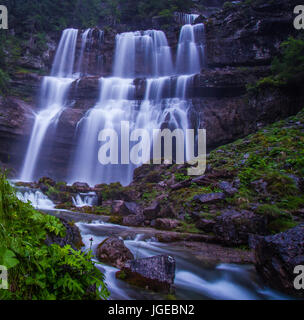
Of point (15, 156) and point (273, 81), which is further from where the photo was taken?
point (15, 156)

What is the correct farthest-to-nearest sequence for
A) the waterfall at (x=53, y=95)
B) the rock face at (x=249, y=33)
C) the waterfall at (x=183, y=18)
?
the waterfall at (x=183, y=18) < the rock face at (x=249, y=33) < the waterfall at (x=53, y=95)

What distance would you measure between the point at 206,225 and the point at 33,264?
6.04 m

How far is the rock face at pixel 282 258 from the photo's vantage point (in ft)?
12.1

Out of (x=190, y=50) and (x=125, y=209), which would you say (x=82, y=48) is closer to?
(x=190, y=50)

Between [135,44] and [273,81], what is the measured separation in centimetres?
1839

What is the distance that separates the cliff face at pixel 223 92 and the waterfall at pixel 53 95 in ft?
2.23

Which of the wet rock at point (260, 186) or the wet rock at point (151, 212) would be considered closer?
the wet rock at point (260, 186)

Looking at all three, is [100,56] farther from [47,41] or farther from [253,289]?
[253,289]

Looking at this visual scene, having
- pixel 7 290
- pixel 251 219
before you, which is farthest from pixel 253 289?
pixel 7 290

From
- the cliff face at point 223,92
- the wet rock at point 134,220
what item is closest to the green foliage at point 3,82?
the cliff face at point 223,92

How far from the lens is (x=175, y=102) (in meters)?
21.9

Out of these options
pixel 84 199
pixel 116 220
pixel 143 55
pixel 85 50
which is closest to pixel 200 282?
pixel 116 220

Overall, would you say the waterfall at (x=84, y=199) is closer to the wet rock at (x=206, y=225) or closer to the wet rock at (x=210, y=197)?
the wet rock at (x=210, y=197)

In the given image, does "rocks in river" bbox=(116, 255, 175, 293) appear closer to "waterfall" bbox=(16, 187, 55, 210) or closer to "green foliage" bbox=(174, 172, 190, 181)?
"green foliage" bbox=(174, 172, 190, 181)
